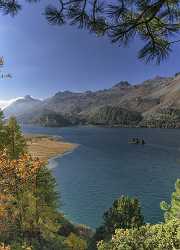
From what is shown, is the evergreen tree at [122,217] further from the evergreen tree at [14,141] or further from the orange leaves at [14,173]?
the evergreen tree at [14,141]

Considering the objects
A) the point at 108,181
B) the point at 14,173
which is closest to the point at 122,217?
the point at 14,173

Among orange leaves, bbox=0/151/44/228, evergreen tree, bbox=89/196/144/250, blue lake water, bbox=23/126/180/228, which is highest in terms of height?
orange leaves, bbox=0/151/44/228

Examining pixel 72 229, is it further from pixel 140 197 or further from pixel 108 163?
pixel 108 163

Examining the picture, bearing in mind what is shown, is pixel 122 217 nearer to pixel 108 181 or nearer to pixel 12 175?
pixel 12 175

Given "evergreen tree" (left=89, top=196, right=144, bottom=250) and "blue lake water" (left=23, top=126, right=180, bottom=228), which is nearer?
"evergreen tree" (left=89, top=196, right=144, bottom=250)

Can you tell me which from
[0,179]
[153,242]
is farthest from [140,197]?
[0,179]

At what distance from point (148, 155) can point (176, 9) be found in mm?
124837

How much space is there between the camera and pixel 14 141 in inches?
1735

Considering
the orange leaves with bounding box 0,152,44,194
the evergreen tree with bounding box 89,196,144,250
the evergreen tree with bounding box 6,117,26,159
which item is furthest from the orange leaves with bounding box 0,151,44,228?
the evergreen tree with bounding box 6,117,26,159

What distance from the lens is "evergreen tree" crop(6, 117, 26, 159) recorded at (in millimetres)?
43062

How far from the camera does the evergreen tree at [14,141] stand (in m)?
43.1

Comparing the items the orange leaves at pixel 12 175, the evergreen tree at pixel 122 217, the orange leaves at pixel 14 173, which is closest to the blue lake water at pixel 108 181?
the evergreen tree at pixel 122 217

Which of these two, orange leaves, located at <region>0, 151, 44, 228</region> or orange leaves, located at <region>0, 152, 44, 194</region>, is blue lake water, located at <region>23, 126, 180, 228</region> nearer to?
orange leaves, located at <region>0, 152, 44, 194</region>

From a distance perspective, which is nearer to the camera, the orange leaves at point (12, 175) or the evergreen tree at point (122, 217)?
the orange leaves at point (12, 175)
